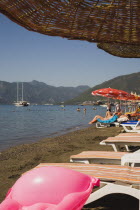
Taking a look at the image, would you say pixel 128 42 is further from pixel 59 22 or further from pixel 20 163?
pixel 20 163

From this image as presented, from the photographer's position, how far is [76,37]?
1.85m

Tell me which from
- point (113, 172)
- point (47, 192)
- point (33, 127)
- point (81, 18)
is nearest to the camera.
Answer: point (81, 18)

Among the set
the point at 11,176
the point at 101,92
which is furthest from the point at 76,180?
the point at 101,92

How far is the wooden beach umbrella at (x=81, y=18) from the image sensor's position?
153 cm

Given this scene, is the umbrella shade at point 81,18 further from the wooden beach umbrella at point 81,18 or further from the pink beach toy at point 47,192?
the pink beach toy at point 47,192

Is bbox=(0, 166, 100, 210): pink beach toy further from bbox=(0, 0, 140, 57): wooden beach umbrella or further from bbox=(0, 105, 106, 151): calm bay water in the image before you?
bbox=(0, 105, 106, 151): calm bay water

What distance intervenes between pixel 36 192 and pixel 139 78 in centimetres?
19955

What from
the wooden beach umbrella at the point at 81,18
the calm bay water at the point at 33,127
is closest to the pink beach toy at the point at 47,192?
the wooden beach umbrella at the point at 81,18

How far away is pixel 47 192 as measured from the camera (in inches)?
75.6

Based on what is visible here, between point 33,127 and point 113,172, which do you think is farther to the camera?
point 33,127

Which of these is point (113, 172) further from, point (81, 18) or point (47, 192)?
point (81, 18)

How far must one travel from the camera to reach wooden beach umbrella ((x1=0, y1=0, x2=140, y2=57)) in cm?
153

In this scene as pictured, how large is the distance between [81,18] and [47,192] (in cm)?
134

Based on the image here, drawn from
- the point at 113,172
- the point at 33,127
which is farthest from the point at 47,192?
the point at 33,127
